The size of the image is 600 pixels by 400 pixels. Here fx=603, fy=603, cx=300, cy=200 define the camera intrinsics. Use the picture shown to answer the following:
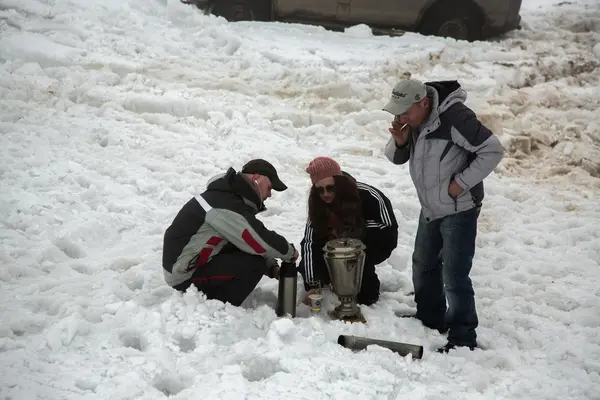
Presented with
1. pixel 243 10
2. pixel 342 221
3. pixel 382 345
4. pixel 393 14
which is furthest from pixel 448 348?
pixel 243 10

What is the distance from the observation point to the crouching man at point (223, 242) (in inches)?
152

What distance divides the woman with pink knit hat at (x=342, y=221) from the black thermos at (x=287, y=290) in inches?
9.6

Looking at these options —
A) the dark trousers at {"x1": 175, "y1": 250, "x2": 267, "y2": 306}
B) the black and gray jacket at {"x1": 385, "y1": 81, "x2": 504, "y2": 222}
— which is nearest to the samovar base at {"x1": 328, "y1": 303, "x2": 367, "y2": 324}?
the dark trousers at {"x1": 175, "y1": 250, "x2": 267, "y2": 306}

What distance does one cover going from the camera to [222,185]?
12.9ft

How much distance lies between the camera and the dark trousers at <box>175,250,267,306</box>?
3926 mm

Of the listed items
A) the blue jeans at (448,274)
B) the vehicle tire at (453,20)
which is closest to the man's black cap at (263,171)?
the blue jeans at (448,274)

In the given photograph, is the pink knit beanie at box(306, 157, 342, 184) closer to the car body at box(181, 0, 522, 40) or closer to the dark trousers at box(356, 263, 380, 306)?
the dark trousers at box(356, 263, 380, 306)

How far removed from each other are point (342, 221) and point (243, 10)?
675cm

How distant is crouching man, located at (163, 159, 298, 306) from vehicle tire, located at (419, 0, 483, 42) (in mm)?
6992

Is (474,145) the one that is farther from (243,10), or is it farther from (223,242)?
(243,10)

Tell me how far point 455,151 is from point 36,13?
7461 millimetres

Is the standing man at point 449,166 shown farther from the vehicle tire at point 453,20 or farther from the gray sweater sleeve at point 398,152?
the vehicle tire at point 453,20

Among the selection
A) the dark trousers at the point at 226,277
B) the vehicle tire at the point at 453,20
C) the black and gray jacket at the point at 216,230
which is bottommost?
the dark trousers at the point at 226,277

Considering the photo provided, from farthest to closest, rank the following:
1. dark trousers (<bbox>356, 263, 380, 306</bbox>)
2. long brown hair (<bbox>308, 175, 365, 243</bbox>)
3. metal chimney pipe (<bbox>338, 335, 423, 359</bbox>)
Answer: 1. dark trousers (<bbox>356, 263, 380, 306</bbox>)
2. long brown hair (<bbox>308, 175, 365, 243</bbox>)
3. metal chimney pipe (<bbox>338, 335, 423, 359</bbox>)
